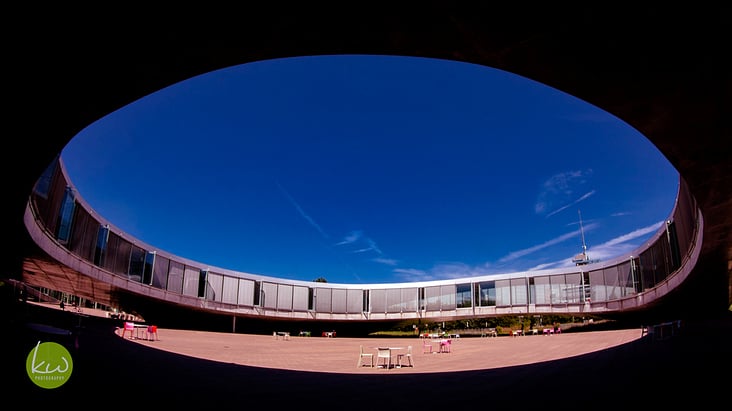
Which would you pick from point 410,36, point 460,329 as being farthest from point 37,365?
point 460,329

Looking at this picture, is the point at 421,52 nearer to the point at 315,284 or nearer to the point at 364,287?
the point at 315,284

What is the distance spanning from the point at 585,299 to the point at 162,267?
3593 centimetres

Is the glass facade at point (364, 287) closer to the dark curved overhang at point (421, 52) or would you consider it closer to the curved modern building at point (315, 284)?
the curved modern building at point (315, 284)

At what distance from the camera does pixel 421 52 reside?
5598 millimetres

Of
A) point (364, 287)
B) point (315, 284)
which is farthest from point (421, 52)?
point (364, 287)

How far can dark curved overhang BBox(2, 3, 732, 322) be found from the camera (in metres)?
4.68

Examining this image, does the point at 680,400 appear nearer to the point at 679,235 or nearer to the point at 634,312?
the point at 679,235

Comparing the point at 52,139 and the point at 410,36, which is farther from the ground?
the point at 410,36

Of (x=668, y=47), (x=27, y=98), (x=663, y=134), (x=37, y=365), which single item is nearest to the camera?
(x=668, y=47)

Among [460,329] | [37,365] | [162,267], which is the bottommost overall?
[460,329]

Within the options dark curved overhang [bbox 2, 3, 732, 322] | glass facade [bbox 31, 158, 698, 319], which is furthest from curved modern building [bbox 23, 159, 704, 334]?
dark curved overhang [bbox 2, 3, 732, 322]

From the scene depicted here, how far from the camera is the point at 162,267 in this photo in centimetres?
3312

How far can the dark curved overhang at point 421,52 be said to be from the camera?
468 cm

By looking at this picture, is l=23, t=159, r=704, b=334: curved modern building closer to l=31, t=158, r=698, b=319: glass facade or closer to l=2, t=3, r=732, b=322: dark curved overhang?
l=31, t=158, r=698, b=319: glass facade
